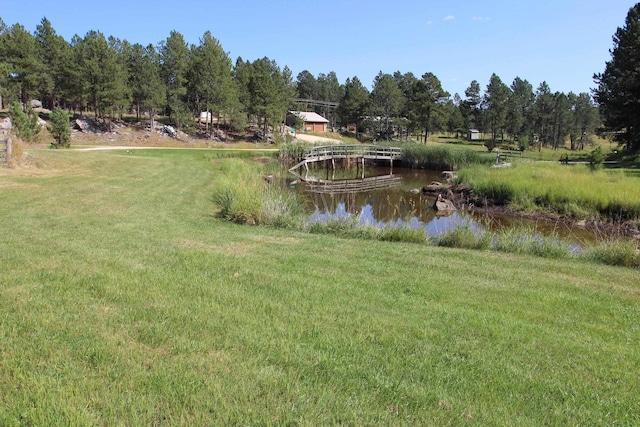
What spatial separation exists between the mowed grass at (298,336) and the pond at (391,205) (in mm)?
4960

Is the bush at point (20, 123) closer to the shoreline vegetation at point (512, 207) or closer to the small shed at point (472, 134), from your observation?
the shoreline vegetation at point (512, 207)

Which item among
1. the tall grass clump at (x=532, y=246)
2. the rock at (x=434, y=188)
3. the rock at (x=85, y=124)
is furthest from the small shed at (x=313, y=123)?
the tall grass clump at (x=532, y=246)

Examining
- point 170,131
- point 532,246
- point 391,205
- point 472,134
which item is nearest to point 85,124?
point 170,131

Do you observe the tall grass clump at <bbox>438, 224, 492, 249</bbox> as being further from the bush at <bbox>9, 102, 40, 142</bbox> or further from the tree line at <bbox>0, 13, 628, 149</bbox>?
the tree line at <bbox>0, 13, 628, 149</bbox>

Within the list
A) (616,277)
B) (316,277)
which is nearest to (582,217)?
(616,277)

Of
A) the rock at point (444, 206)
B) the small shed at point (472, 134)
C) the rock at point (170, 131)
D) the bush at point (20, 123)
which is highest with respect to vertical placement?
the small shed at point (472, 134)

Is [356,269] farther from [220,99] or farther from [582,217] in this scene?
[220,99]

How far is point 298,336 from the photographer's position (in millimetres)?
3635

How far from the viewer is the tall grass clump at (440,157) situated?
1356 inches

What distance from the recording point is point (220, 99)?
153 ft

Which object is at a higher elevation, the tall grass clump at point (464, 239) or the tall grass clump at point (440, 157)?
the tall grass clump at point (440, 157)

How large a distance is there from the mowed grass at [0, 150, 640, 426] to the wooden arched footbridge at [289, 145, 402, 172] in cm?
2746

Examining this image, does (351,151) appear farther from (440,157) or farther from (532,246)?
(532,246)

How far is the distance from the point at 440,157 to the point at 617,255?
30.0 meters
